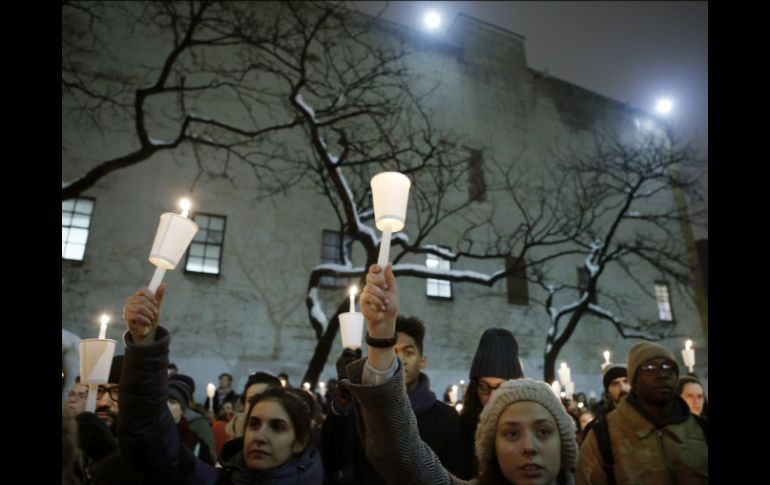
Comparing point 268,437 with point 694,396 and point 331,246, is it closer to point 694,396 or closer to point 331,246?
point 694,396

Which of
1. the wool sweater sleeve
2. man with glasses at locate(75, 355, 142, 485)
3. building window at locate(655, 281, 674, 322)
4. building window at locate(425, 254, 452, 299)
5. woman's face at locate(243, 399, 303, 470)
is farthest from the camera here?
building window at locate(655, 281, 674, 322)

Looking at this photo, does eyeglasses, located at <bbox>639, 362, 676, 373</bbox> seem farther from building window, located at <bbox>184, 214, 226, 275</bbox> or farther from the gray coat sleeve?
building window, located at <bbox>184, 214, 226, 275</bbox>

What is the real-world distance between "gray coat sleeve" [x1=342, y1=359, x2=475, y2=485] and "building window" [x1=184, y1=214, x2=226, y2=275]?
12732 mm

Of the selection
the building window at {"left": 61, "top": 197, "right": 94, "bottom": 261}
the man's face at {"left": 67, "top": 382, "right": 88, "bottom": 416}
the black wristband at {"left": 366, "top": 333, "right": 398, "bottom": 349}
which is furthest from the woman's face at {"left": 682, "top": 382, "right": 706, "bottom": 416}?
the building window at {"left": 61, "top": 197, "right": 94, "bottom": 261}

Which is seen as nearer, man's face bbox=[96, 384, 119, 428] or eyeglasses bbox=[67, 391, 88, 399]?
man's face bbox=[96, 384, 119, 428]

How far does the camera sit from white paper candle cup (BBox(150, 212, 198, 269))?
5.81 ft

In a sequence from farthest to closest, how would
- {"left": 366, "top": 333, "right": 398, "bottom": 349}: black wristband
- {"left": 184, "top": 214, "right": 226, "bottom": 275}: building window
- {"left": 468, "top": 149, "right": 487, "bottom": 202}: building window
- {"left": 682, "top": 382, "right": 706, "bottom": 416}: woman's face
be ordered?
{"left": 468, "top": 149, "right": 487, "bottom": 202}: building window < {"left": 184, "top": 214, "right": 226, "bottom": 275}: building window < {"left": 682, "top": 382, "right": 706, "bottom": 416}: woman's face < {"left": 366, "top": 333, "right": 398, "bottom": 349}: black wristband

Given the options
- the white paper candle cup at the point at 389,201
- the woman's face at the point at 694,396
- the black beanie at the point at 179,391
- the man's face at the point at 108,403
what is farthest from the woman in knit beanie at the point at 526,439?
the woman's face at the point at 694,396

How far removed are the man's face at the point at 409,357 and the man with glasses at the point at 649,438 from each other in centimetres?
115

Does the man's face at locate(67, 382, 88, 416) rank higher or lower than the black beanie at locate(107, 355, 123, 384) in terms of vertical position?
lower

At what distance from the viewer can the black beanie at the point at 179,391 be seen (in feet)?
13.3

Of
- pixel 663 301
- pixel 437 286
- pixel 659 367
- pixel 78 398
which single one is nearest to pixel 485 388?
pixel 659 367

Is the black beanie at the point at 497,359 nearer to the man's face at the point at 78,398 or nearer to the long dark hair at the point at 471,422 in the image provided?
the long dark hair at the point at 471,422

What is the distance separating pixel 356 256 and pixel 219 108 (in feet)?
20.3
